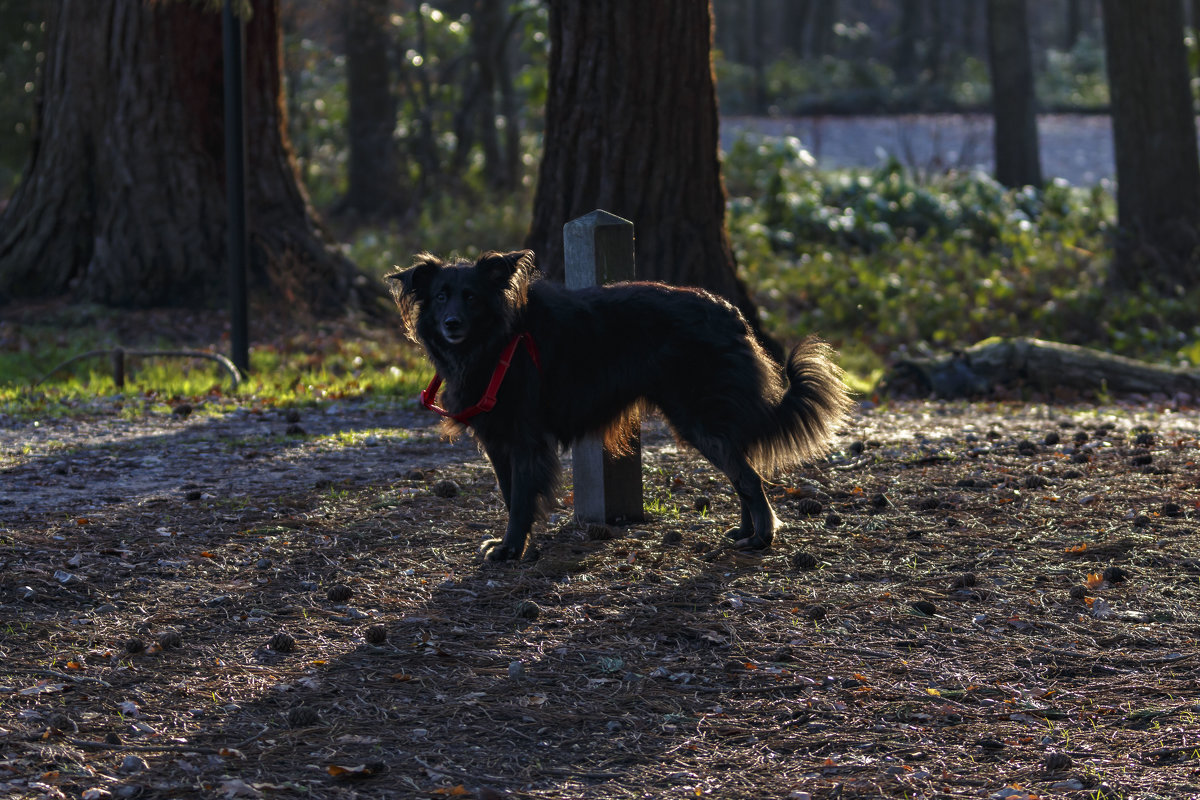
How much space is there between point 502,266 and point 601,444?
3.72 feet

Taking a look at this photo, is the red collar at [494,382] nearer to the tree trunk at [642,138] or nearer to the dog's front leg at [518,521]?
the dog's front leg at [518,521]

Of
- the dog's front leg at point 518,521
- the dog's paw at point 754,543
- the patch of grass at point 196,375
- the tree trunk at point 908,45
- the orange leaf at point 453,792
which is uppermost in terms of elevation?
the tree trunk at point 908,45

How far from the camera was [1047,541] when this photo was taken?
552 centimetres

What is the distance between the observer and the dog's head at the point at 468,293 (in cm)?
511

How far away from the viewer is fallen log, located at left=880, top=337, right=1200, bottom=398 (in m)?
9.78

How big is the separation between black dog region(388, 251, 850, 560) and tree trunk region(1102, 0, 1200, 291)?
9.25m

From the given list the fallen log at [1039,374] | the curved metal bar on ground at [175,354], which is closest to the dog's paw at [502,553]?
the curved metal bar on ground at [175,354]

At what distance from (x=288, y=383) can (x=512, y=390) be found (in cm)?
488

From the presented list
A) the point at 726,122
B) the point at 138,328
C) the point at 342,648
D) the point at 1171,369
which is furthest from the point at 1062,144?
the point at 342,648

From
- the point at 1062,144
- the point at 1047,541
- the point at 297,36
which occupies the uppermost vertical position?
the point at 297,36

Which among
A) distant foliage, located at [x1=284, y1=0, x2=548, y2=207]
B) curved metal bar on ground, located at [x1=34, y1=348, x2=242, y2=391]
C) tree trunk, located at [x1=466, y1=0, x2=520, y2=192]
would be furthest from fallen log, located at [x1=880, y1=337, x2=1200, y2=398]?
tree trunk, located at [x1=466, y1=0, x2=520, y2=192]

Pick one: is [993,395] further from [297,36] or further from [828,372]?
[297,36]

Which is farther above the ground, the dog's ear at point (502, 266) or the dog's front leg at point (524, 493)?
the dog's ear at point (502, 266)

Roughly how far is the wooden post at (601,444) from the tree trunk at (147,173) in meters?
6.38
